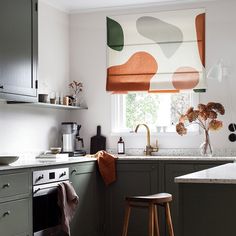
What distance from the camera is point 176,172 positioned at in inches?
203

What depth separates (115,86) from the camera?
5.98 meters

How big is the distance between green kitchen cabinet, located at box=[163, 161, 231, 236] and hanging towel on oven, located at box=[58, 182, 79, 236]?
1.03 meters

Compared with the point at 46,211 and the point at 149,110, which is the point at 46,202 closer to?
the point at 46,211

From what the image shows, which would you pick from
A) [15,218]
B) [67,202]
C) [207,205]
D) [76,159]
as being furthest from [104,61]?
[207,205]

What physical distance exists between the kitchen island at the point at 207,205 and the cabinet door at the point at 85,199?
7.17ft

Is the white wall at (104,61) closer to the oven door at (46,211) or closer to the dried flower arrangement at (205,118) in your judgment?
the dried flower arrangement at (205,118)

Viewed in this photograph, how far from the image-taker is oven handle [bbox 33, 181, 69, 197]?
4.19m

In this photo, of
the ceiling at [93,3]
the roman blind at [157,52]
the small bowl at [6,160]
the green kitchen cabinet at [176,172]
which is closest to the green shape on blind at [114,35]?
the roman blind at [157,52]

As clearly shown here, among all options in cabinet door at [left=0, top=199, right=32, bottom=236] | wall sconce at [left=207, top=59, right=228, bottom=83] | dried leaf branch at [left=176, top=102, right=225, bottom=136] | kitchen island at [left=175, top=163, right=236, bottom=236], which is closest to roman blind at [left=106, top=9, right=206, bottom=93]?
wall sconce at [left=207, top=59, right=228, bottom=83]

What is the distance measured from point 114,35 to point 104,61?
32 cm

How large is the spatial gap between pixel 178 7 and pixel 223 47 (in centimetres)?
68

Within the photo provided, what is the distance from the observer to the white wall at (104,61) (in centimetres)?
561

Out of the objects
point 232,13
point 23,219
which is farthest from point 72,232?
point 232,13

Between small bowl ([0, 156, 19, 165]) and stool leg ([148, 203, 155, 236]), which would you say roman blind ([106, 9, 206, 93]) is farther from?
small bowl ([0, 156, 19, 165])
